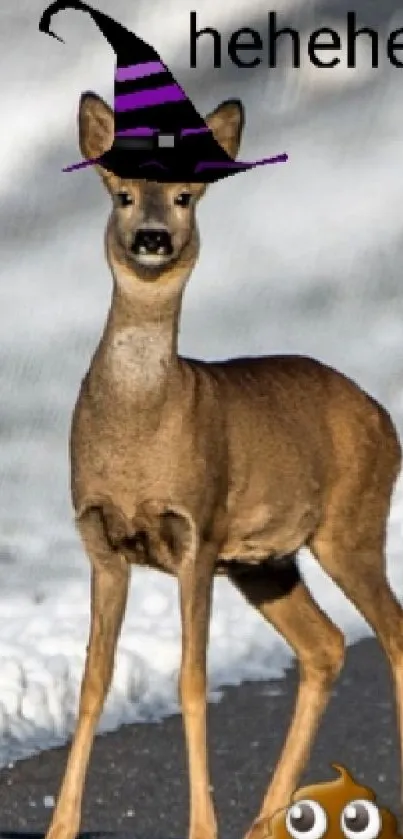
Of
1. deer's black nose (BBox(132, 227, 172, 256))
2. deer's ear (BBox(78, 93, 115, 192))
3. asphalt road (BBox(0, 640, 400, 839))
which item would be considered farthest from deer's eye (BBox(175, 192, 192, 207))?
asphalt road (BBox(0, 640, 400, 839))

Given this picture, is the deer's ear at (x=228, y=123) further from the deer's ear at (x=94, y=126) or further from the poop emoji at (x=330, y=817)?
the poop emoji at (x=330, y=817)

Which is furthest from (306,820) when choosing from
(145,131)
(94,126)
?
(94,126)

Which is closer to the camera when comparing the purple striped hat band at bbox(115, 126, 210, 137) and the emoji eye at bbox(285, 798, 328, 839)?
the emoji eye at bbox(285, 798, 328, 839)

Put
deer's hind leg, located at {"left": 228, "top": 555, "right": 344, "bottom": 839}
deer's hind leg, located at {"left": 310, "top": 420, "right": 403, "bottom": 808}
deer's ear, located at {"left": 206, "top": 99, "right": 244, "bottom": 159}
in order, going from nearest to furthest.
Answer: deer's ear, located at {"left": 206, "top": 99, "right": 244, "bottom": 159}, deer's hind leg, located at {"left": 310, "top": 420, "right": 403, "bottom": 808}, deer's hind leg, located at {"left": 228, "top": 555, "right": 344, "bottom": 839}

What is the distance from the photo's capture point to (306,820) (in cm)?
568

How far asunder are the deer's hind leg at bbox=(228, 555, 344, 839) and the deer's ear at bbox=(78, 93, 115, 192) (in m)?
1.59

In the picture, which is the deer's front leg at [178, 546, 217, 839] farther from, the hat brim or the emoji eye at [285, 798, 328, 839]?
the hat brim

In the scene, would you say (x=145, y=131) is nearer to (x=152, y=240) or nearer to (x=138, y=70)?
(x=138, y=70)

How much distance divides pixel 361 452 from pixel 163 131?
1.55 metres

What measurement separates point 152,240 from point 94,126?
0.41 m

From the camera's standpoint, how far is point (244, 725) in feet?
29.2

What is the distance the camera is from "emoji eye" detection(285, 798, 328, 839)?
566 centimetres

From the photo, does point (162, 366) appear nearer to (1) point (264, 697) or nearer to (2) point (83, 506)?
(2) point (83, 506)

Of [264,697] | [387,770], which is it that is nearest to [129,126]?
[387,770]
